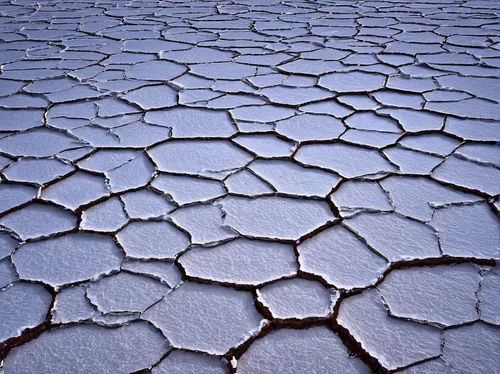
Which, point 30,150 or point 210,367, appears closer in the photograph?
point 210,367

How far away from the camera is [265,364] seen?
3.22 feet

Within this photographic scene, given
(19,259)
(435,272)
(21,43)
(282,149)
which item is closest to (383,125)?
(282,149)

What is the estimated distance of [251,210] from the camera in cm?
148

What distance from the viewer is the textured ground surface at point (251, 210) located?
3.39 ft

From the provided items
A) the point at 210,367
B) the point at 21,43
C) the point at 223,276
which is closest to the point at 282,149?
the point at 223,276

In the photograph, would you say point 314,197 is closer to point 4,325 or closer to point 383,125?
point 383,125

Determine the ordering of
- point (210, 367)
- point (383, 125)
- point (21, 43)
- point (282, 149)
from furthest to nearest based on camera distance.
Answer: point (21, 43) → point (383, 125) → point (282, 149) → point (210, 367)

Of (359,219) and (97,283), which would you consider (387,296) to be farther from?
(97,283)

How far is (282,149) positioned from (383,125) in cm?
46

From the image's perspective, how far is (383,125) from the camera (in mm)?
1992

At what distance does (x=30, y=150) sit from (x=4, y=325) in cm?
91

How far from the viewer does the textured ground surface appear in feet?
3.39

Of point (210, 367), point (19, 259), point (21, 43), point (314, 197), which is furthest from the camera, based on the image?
point (21, 43)

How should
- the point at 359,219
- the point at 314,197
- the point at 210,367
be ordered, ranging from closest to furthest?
the point at 210,367 → the point at 359,219 → the point at 314,197
